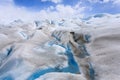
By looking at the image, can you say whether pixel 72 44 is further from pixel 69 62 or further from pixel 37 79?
pixel 37 79

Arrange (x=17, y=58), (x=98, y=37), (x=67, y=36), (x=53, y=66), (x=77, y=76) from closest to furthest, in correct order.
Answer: (x=77, y=76)
(x=53, y=66)
(x=17, y=58)
(x=98, y=37)
(x=67, y=36)

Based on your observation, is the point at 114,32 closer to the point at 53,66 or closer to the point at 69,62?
the point at 69,62

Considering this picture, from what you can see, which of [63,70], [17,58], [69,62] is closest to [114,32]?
[69,62]

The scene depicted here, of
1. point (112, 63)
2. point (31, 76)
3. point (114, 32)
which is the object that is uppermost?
point (114, 32)

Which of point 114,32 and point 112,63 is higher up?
point 114,32

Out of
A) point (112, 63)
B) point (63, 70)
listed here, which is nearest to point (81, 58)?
point (63, 70)

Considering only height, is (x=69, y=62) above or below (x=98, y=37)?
below

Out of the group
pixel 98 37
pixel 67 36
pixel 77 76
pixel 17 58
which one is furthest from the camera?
pixel 67 36

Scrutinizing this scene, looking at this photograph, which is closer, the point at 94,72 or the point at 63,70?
the point at 94,72

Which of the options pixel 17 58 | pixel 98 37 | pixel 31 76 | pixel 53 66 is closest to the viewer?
pixel 31 76
